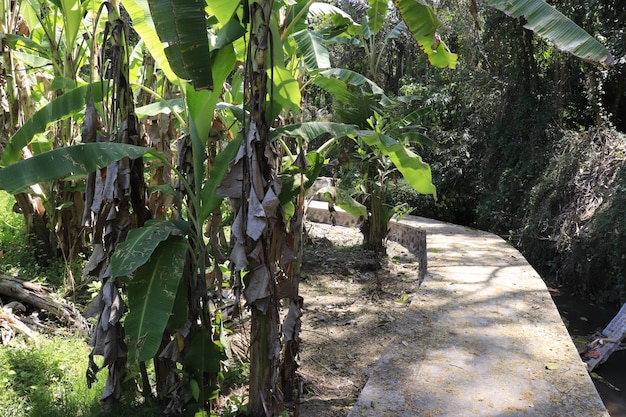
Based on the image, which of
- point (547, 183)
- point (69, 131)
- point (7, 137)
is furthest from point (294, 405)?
point (547, 183)

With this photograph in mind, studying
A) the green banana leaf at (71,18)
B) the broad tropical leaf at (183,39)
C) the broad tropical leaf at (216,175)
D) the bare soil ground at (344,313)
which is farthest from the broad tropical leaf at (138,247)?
the green banana leaf at (71,18)

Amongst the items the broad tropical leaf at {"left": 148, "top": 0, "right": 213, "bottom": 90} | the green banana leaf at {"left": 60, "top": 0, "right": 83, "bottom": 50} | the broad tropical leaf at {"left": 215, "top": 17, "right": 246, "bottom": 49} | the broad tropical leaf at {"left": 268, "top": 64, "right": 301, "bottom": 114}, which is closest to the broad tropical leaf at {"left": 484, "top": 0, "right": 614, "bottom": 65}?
the broad tropical leaf at {"left": 268, "top": 64, "right": 301, "bottom": 114}

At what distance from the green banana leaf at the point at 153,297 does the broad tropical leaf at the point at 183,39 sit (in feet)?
3.16

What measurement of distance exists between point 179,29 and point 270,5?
1.81 feet

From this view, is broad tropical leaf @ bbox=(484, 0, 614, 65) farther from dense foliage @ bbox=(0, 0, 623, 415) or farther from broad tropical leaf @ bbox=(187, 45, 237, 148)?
broad tropical leaf @ bbox=(187, 45, 237, 148)

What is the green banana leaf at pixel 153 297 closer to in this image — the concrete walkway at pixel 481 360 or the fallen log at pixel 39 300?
the concrete walkway at pixel 481 360

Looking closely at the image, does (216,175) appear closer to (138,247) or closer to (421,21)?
(138,247)

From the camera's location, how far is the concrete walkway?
2.87m

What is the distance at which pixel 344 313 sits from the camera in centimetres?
598

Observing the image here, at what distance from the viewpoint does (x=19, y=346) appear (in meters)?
4.12

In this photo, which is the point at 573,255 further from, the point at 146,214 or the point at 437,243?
the point at 146,214

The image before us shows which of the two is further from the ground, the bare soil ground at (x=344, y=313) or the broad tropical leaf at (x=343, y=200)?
the broad tropical leaf at (x=343, y=200)

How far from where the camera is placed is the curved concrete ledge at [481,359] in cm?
287

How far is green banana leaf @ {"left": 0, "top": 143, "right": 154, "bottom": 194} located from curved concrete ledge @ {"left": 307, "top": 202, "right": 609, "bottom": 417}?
6.21 feet
